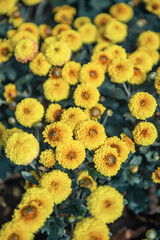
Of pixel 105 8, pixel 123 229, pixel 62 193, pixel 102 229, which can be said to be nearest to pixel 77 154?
pixel 62 193

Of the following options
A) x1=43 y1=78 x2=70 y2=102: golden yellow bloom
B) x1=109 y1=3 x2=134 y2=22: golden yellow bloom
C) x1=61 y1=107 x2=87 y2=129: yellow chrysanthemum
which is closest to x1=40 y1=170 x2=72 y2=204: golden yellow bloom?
x1=61 y1=107 x2=87 y2=129: yellow chrysanthemum

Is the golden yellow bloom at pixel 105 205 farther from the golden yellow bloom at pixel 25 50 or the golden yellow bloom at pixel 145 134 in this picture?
the golden yellow bloom at pixel 25 50

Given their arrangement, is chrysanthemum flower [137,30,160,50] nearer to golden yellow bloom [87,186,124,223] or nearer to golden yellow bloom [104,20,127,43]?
golden yellow bloom [104,20,127,43]

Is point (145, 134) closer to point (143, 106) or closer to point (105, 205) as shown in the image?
point (143, 106)

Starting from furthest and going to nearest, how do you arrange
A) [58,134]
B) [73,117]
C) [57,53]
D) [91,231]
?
[57,53]
[73,117]
[58,134]
[91,231]

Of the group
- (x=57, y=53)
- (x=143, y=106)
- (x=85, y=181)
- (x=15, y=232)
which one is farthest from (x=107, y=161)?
(x=57, y=53)

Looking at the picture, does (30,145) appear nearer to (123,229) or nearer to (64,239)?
(64,239)
